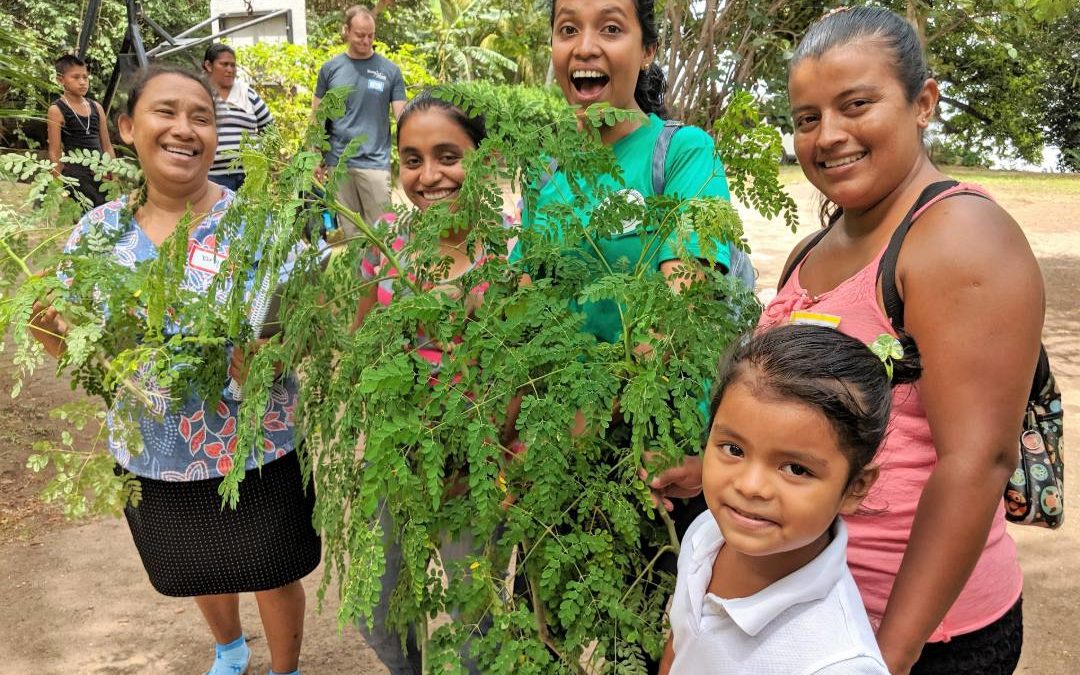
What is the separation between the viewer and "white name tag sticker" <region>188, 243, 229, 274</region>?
8.67 feet

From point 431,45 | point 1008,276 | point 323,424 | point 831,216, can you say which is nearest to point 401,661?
point 323,424

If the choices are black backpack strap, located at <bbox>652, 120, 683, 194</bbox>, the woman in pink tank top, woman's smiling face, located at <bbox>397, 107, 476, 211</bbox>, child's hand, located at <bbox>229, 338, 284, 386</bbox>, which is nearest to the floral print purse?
the woman in pink tank top

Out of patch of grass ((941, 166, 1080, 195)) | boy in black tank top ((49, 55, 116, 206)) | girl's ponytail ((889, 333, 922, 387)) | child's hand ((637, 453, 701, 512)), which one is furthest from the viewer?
patch of grass ((941, 166, 1080, 195))

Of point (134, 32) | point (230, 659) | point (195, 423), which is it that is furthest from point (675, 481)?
point (134, 32)

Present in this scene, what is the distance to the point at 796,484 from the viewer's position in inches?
52.9

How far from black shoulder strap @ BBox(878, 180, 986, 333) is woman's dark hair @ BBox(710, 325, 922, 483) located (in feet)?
0.45

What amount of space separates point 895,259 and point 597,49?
994mm

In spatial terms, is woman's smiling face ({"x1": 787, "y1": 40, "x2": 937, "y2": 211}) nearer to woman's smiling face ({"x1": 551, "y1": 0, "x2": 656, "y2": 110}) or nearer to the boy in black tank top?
woman's smiling face ({"x1": 551, "y1": 0, "x2": 656, "y2": 110})

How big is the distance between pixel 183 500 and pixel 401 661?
0.88 metres

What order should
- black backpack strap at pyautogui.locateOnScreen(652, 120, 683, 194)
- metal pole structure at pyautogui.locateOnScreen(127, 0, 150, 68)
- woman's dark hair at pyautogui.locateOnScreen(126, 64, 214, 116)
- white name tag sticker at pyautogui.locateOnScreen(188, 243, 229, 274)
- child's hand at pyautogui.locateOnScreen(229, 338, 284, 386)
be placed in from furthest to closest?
metal pole structure at pyautogui.locateOnScreen(127, 0, 150, 68) → woman's dark hair at pyautogui.locateOnScreen(126, 64, 214, 116) → white name tag sticker at pyautogui.locateOnScreen(188, 243, 229, 274) → child's hand at pyautogui.locateOnScreen(229, 338, 284, 386) → black backpack strap at pyautogui.locateOnScreen(652, 120, 683, 194)

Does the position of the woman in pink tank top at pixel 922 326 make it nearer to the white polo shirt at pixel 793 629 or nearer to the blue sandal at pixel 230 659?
the white polo shirt at pixel 793 629

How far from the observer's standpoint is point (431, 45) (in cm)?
1938

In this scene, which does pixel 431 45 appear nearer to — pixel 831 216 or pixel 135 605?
pixel 135 605

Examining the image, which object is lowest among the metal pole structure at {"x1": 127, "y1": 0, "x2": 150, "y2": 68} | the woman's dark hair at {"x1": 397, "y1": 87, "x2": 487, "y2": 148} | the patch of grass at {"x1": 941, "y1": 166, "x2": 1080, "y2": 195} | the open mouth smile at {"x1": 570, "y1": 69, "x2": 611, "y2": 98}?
the patch of grass at {"x1": 941, "y1": 166, "x2": 1080, "y2": 195}
